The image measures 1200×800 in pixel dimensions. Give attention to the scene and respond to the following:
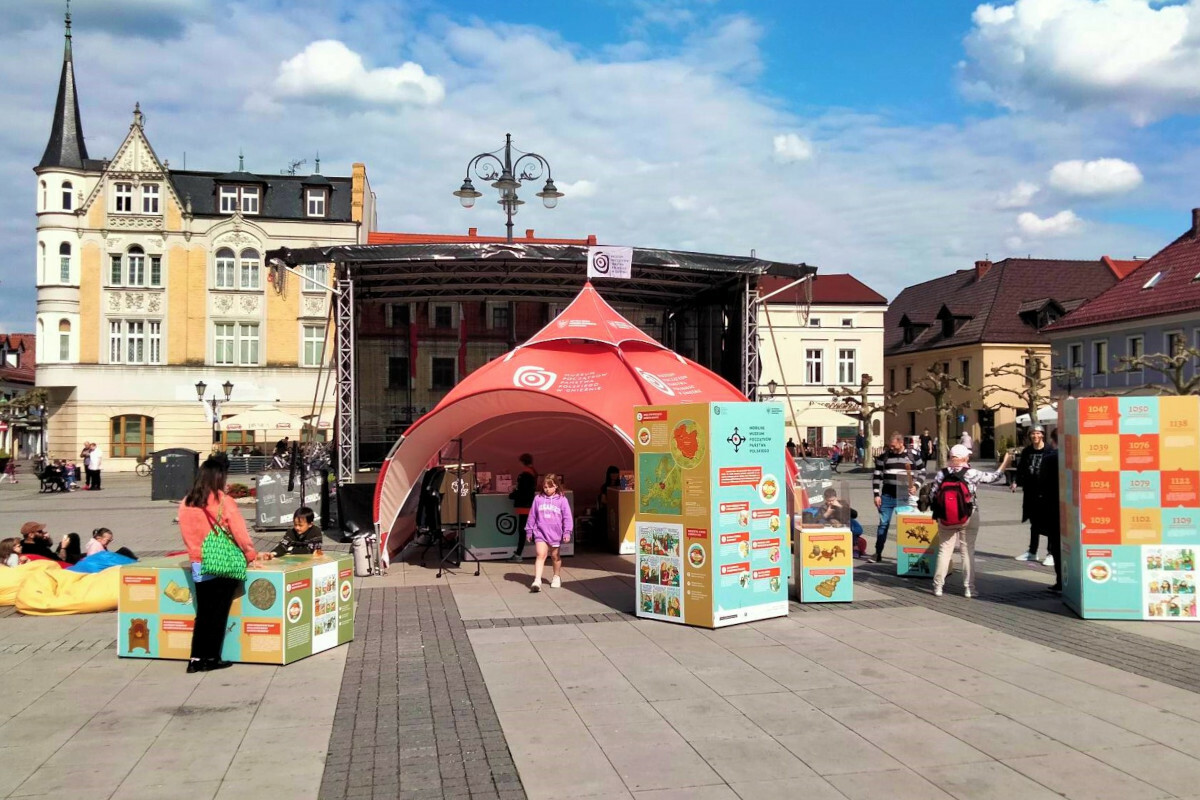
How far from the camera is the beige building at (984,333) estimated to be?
52.3 m

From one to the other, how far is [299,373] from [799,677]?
131 feet

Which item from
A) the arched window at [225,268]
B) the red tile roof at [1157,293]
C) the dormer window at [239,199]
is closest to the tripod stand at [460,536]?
the arched window at [225,268]

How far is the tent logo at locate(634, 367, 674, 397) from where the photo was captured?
13.4 m

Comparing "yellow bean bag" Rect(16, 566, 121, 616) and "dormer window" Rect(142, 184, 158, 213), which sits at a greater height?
"dormer window" Rect(142, 184, 158, 213)

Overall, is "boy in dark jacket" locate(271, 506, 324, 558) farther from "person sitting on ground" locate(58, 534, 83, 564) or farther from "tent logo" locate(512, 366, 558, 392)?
"person sitting on ground" locate(58, 534, 83, 564)

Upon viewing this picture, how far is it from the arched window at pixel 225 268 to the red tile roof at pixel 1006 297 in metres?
37.3

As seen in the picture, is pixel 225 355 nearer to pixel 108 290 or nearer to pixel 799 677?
pixel 108 290

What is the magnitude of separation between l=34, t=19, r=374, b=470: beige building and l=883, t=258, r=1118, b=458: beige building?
3123 centimetres

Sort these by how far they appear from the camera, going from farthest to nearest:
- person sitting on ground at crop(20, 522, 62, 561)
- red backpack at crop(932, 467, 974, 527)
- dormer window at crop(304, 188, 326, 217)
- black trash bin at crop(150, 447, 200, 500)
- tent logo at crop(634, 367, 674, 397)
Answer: dormer window at crop(304, 188, 326, 217) < black trash bin at crop(150, 447, 200, 500) < tent logo at crop(634, 367, 674, 397) < person sitting on ground at crop(20, 522, 62, 561) < red backpack at crop(932, 467, 974, 527)

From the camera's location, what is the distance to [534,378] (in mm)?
13180

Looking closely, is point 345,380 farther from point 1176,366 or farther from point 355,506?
point 1176,366

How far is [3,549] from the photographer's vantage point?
11.9m

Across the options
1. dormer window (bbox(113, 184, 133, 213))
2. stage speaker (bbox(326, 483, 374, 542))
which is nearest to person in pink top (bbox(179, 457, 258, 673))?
stage speaker (bbox(326, 483, 374, 542))

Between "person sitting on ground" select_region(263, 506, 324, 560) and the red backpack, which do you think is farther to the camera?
the red backpack
